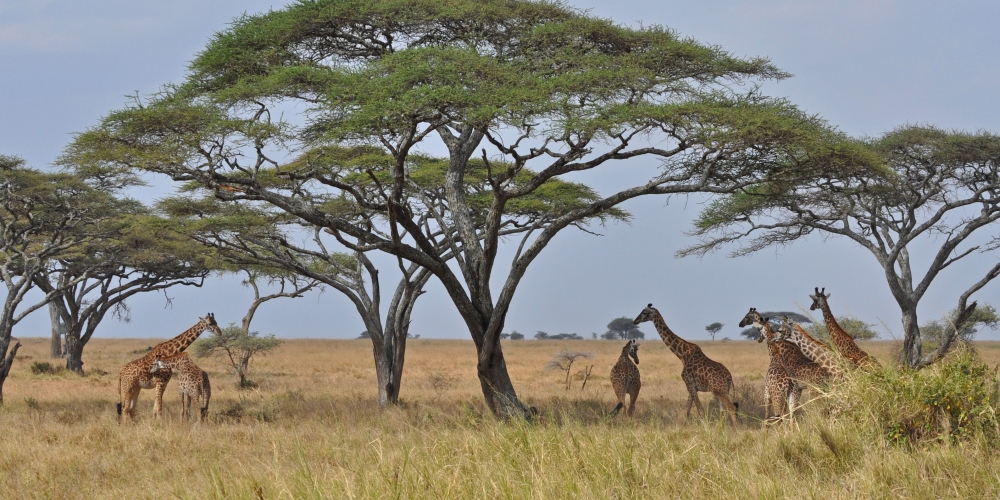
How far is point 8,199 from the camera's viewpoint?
2098 cm

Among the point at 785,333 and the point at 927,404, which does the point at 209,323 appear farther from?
the point at 927,404

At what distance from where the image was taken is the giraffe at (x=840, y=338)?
419 inches

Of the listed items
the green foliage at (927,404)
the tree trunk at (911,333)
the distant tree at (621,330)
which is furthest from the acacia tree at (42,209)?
the distant tree at (621,330)

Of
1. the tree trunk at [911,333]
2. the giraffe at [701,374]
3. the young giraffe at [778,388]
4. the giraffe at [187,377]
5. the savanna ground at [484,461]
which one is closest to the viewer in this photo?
the savanna ground at [484,461]

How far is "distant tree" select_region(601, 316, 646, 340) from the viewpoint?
72.6m

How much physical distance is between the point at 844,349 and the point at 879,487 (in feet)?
16.2

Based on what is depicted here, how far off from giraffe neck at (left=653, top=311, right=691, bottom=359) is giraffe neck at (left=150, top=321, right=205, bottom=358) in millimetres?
7186

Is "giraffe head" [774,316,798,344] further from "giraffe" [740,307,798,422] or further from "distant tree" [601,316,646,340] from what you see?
"distant tree" [601,316,646,340]

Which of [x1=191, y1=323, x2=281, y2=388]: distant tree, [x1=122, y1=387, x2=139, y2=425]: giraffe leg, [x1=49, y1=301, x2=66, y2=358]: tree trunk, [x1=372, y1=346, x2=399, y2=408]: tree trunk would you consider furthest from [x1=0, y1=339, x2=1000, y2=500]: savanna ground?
[x1=49, y1=301, x2=66, y2=358]: tree trunk

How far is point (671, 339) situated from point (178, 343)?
769cm

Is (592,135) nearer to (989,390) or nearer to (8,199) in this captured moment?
(989,390)

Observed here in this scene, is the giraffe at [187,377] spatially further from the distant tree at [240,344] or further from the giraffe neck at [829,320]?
the distant tree at [240,344]

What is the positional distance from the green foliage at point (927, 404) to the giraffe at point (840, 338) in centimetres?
107

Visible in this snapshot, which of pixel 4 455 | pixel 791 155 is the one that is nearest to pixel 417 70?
pixel 791 155
